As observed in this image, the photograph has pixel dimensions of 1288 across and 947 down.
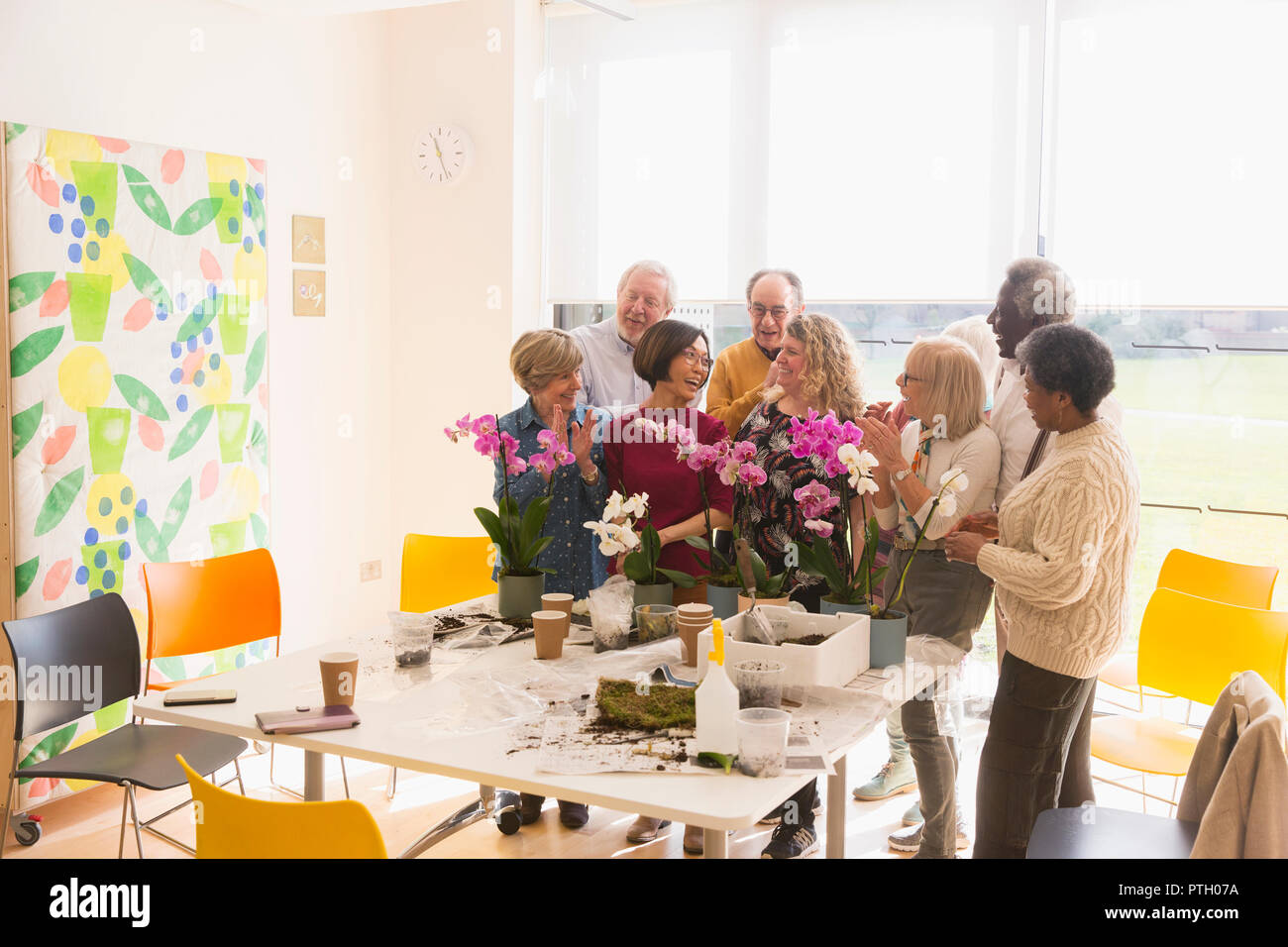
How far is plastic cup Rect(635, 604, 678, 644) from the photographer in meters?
2.89

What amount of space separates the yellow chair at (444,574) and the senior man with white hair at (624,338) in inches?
27.4

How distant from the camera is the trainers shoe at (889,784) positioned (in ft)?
12.9

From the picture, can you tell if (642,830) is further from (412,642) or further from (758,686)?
(758,686)

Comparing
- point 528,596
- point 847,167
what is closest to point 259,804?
point 528,596

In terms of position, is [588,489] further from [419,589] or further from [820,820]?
[820,820]

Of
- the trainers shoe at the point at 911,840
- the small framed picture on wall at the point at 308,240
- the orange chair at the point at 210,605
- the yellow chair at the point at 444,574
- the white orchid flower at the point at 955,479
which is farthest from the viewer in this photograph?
the small framed picture on wall at the point at 308,240

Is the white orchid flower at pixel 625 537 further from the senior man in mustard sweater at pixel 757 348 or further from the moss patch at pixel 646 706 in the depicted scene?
the senior man in mustard sweater at pixel 757 348

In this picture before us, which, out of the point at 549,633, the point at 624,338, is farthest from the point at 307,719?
the point at 624,338

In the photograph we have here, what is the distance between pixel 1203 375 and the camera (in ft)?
15.0

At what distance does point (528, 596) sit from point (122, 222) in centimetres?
212

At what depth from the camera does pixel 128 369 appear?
13.2 ft

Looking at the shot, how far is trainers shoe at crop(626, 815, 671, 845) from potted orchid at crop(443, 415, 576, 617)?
0.94 meters

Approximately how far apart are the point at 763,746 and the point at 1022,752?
0.89 metres

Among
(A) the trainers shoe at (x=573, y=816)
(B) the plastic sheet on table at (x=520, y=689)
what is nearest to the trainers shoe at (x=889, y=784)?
(A) the trainers shoe at (x=573, y=816)
